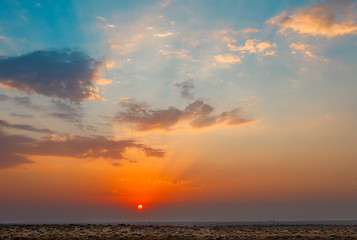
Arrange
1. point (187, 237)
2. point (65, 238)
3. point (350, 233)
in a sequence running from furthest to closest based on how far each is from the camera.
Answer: point (350, 233) → point (187, 237) → point (65, 238)

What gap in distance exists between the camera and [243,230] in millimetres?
66312

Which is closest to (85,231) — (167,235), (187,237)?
(167,235)

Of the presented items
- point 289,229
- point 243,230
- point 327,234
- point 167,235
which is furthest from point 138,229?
point 327,234

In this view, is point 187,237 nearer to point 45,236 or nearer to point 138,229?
point 138,229

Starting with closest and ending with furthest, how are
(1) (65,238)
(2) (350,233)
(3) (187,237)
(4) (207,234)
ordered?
(1) (65,238) < (3) (187,237) < (4) (207,234) < (2) (350,233)

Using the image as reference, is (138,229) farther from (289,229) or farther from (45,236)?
(289,229)

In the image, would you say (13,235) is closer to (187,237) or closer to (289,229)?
(187,237)

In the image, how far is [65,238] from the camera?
52.7 m

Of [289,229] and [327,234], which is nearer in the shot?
[327,234]

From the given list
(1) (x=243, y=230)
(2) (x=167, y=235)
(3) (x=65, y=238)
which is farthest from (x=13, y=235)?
(1) (x=243, y=230)

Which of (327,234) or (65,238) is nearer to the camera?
(65,238)

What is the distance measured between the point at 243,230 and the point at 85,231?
111ft

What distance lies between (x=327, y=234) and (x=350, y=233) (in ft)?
20.7

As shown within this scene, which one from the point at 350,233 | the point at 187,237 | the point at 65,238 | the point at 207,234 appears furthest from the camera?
the point at 350,233
